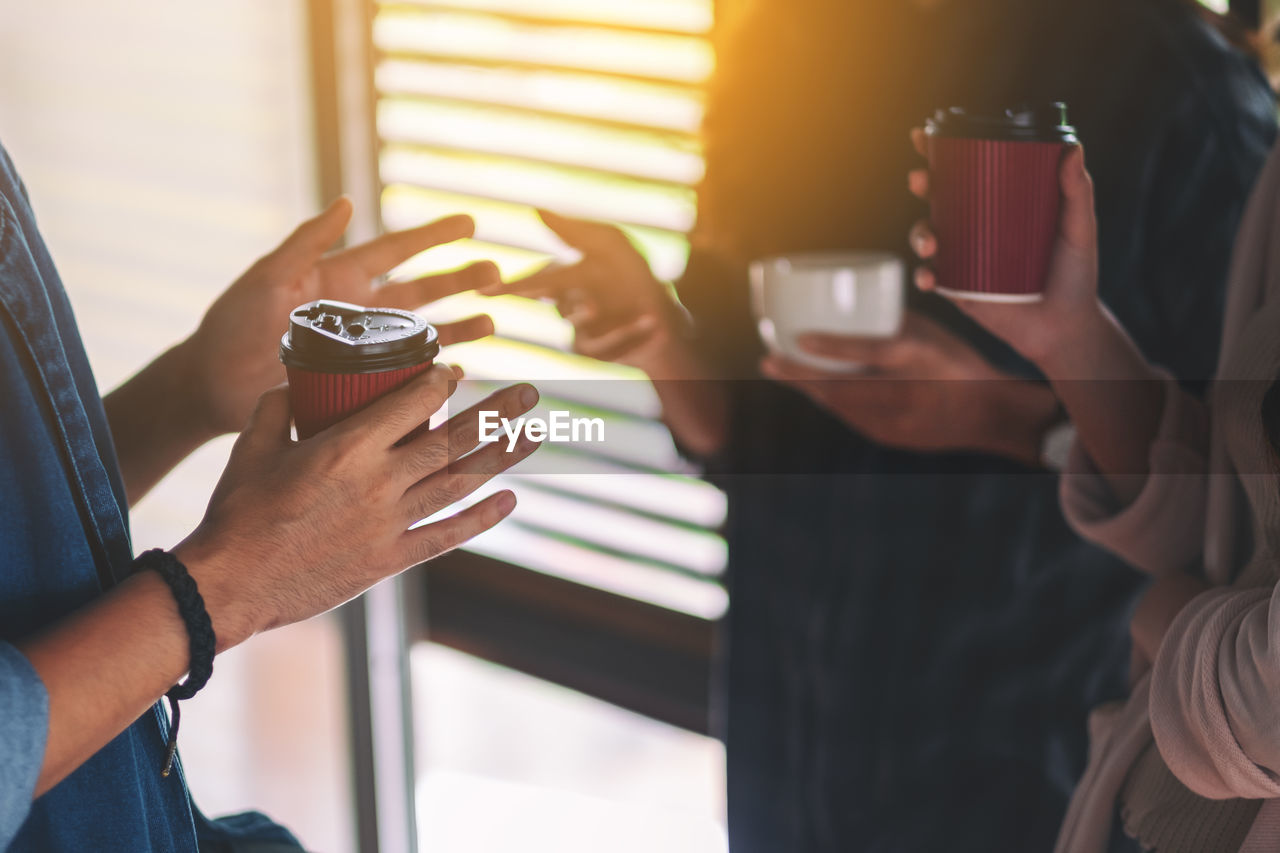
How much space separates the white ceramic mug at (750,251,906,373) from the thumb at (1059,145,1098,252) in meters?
0.22


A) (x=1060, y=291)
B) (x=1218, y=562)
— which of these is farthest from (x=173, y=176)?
(x=1218, y=562)

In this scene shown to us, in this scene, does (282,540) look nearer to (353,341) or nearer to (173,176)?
(353,341)

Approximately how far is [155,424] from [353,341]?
0.32m

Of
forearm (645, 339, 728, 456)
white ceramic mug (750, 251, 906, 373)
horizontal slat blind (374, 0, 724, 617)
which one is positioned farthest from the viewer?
horizontal slat blind (374, 0, 724, 617)

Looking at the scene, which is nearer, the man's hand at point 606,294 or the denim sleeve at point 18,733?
the denim sleeve at point 18,733

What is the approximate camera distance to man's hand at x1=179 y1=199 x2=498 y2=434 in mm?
798

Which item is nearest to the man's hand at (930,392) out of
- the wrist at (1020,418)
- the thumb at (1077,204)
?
the wrist at (1020,418)

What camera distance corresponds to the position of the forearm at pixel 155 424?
817 millimetres

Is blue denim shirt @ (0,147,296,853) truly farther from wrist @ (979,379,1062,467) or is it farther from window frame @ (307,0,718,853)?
window frame @ (307,0,718,853)

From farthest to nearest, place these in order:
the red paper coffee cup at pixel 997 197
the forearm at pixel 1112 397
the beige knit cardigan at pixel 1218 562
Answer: the forearm at pixel 1112 397 → the red paper coffee cup at pixel 997 197 → the beige knit cardigan at pixel 1218 562

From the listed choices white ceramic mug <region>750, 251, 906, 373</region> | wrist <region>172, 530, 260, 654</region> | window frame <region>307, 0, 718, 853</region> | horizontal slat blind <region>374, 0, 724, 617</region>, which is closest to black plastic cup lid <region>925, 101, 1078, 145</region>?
white ceramic mug <region>750, 251, 906, 373</region>

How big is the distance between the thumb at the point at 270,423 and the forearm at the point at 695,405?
64 cm

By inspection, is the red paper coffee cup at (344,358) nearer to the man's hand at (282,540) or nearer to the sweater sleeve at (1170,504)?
the man's hand at (282,540)

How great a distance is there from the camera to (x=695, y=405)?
1267 millimetres
